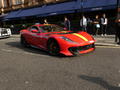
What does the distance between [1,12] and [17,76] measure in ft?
84.4

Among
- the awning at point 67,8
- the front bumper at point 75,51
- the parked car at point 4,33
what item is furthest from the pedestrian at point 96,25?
the parked car at point 4,33

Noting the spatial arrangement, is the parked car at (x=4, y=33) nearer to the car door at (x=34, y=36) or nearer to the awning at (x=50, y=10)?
the awning at (x=50, y=10)

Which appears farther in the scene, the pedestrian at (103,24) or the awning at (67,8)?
the awning at (67,8)

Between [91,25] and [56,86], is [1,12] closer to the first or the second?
[91,25]

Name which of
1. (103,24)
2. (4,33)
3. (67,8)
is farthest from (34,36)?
(67,8)

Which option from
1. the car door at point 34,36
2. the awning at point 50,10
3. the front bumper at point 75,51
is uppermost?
the awning at point 50,10

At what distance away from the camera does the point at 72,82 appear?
355 centimetres

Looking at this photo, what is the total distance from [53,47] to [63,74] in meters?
2.05

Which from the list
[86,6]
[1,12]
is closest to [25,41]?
[86,6]

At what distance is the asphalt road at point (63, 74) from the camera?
339 centimetres

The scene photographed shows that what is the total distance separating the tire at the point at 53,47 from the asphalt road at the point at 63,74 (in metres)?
0.43

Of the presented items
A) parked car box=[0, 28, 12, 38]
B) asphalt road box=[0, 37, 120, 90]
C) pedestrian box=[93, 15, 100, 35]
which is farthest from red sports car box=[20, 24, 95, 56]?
parked car box=[0, 28, 12, 38]

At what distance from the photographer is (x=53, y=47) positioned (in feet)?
19.5

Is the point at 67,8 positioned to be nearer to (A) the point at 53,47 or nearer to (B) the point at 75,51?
(A) the point at 53,47
